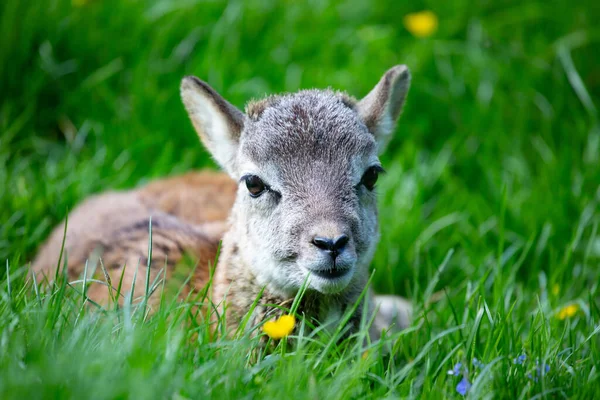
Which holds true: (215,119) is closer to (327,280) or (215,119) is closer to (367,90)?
(327,280)

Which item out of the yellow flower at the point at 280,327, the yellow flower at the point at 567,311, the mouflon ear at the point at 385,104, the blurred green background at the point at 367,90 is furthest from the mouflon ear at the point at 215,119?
the yellow flower at the point at 567,311

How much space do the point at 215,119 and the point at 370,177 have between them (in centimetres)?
116

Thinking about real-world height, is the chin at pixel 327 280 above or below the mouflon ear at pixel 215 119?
below

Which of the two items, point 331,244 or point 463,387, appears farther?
point 331,244

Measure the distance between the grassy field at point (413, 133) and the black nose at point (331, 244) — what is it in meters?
0.57

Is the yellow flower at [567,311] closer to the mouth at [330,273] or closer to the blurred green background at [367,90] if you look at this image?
the blurred green background at [367,90]

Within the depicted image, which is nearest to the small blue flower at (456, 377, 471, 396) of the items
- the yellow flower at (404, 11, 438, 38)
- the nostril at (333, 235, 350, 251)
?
the nostril at (333, 235, 350, 251)

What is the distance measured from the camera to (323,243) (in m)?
4.20

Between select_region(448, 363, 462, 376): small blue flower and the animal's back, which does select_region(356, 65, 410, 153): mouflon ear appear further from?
select_region(448, 363, 462, 376): small blue flower

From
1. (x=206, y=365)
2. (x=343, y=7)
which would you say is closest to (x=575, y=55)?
(x=343, y=7)

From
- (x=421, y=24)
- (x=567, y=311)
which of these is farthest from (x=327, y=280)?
(x=421, y=24)

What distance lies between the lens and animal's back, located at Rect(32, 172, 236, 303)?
5203 millimetres

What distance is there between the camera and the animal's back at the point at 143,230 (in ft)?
17.1

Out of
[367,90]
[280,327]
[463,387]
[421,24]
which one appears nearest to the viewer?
[463,387]
